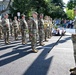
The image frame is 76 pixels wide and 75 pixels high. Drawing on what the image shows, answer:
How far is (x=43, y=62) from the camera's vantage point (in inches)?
420

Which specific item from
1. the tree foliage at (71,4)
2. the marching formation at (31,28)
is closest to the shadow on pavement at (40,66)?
the marching formation at (31,28)

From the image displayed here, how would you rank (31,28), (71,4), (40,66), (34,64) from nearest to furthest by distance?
(40,66)
(34,64)
(31,28)
(71,4)

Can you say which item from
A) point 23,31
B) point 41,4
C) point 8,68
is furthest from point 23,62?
point 41,4

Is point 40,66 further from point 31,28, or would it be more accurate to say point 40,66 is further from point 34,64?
point 31,28

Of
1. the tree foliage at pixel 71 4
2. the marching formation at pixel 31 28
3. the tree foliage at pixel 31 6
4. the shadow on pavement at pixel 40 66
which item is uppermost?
the tree foliage at pixel 71 4

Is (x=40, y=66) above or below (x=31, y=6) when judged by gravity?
below

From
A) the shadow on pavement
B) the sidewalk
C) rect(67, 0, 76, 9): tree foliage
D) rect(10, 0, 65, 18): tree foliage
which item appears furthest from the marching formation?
rect(67, 0, 76, 9): tree foliage

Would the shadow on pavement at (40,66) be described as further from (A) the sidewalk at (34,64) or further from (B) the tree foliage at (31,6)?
(B) the tree foliage at (31,6)

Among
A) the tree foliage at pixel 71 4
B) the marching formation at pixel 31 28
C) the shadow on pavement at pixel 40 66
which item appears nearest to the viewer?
the shadow on pavement at pixel 40 66

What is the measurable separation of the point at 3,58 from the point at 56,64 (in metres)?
2.49

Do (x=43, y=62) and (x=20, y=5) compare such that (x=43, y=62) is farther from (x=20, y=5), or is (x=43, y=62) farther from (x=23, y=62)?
(x=20, y=5)

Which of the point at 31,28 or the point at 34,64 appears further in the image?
the point at 31,28

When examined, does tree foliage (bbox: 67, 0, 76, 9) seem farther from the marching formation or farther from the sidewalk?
the sidewalk

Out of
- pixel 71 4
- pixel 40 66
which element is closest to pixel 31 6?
pixel 40 66
